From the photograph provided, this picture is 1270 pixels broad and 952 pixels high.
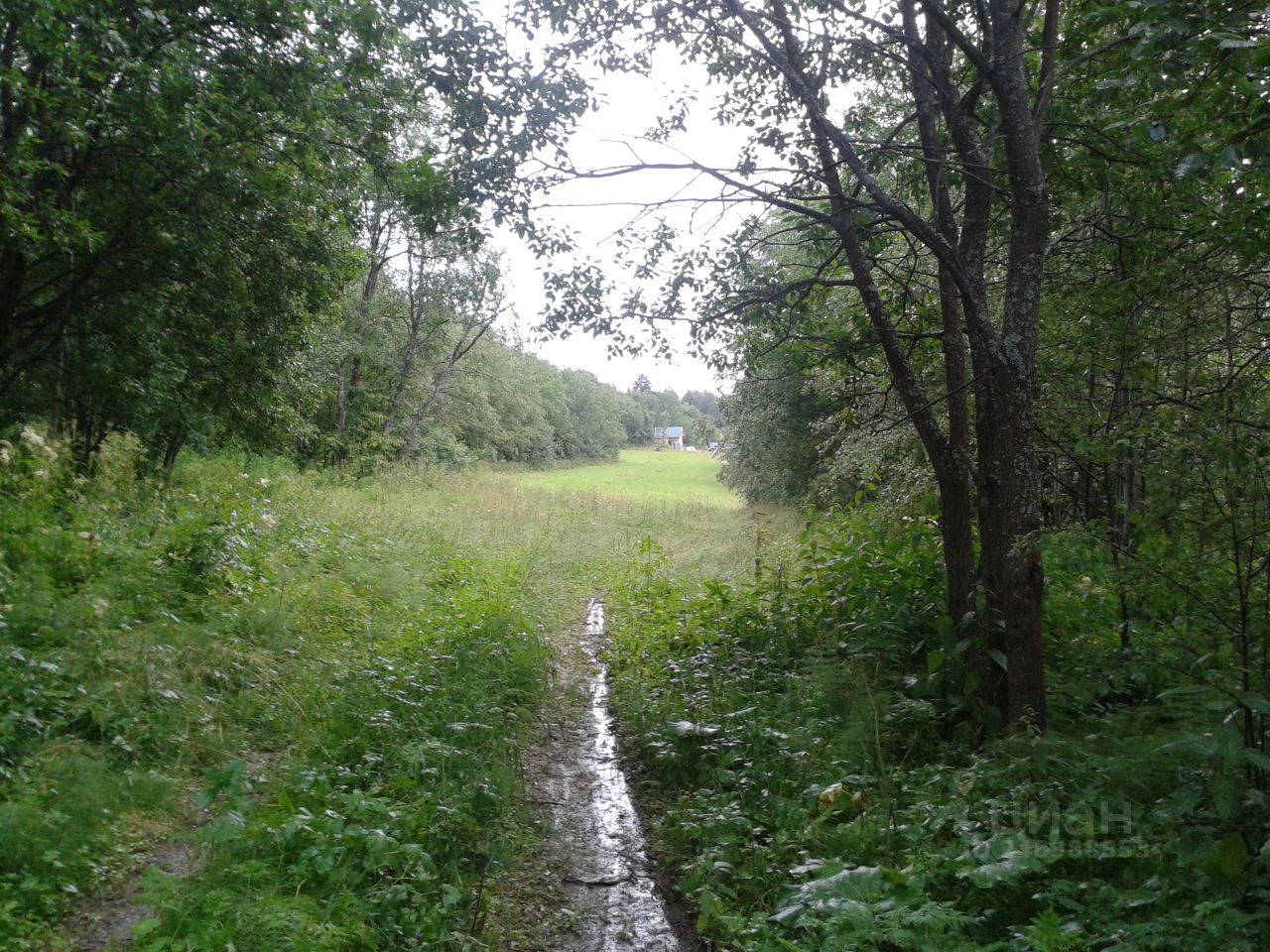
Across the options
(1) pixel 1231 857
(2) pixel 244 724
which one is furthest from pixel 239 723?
(1) pixel 1231 857

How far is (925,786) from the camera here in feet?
17.2

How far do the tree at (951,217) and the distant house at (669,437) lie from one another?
98145 mm

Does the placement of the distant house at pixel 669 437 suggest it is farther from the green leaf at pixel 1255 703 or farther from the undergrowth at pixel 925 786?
the green leaf at pixel 1255 703

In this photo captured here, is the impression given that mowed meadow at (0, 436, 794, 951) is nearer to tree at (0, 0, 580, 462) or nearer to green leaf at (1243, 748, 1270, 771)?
tree at (0, 0, 580, 462)

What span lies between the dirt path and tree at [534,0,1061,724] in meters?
2.79

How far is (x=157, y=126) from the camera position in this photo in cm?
904

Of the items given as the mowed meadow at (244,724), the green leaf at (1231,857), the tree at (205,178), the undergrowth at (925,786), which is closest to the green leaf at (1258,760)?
the undergrowth at (925,786)

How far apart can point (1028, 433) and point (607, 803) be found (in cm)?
418

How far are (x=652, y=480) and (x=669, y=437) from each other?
6376cm

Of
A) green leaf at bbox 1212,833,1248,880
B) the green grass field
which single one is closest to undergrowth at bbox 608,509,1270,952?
green leaf at bbox 1212,833,1248,880

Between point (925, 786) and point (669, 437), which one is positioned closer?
point (925, 786)

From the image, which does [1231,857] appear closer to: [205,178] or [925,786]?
[925,786]

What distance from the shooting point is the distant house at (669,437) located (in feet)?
359

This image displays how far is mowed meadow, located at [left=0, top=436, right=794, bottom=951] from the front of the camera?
13.4 feet
